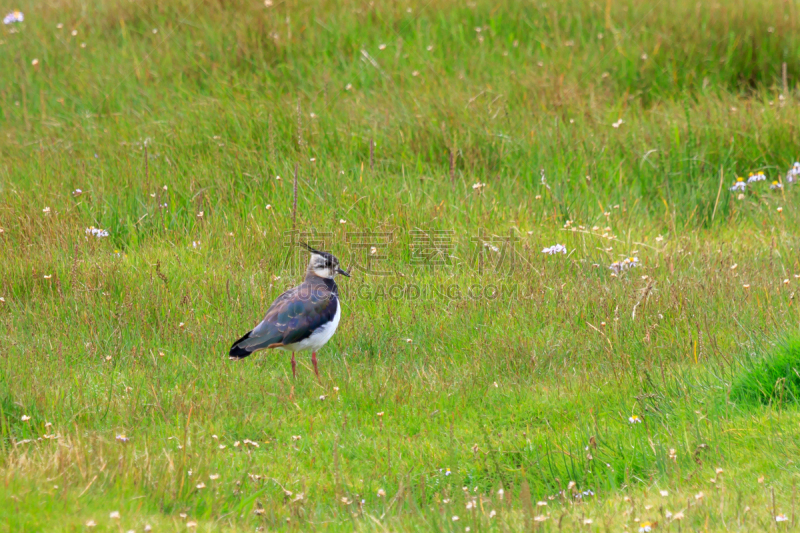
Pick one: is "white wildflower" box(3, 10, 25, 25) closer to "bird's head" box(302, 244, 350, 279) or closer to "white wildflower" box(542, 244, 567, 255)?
"bird's head" box(302, 244, 350, 279)

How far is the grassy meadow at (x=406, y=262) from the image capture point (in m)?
4.22

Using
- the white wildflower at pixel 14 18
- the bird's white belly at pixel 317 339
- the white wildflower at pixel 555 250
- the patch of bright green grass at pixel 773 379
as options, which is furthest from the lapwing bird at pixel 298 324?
the white wildflower at pixel 14 18

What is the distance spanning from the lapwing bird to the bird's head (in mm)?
221

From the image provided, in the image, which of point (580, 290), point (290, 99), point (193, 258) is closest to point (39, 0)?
point (290, 99)

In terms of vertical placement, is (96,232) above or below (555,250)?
above

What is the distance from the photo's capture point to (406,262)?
23.4 ft

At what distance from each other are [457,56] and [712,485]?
725cm

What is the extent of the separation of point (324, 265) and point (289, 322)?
959 mm

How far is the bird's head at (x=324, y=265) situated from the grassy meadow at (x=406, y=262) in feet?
1.20

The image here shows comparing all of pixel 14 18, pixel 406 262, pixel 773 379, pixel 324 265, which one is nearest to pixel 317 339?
pixel 324 265

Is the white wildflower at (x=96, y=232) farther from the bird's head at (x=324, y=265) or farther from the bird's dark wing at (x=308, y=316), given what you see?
the bird's dark wing at (x=308, y=316)

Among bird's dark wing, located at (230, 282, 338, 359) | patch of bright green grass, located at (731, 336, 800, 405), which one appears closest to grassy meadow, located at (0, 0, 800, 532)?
patch of bright green grass, located at (731, 336, 800, 405)

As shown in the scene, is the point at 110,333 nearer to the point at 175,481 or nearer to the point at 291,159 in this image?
the point at 175,481

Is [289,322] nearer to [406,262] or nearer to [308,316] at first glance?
[308,316]
